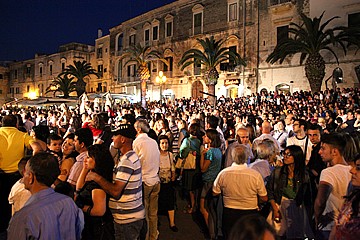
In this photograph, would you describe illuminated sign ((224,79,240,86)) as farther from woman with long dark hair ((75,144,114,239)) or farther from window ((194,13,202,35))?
woman with long dark hair ((75,144,114,239))

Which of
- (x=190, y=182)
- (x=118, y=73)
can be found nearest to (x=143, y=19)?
(x=118, y=73)

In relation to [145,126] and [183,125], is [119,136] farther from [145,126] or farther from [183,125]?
[183,125]

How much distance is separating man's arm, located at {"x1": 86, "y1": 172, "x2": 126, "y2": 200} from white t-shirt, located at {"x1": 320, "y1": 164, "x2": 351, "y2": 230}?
2.17m

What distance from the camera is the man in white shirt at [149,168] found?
4676 millimetres

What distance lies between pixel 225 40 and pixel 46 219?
2809 centimetres

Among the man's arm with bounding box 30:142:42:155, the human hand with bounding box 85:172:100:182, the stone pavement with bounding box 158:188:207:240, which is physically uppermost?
the man's arm with bounding box 30:142:42:155

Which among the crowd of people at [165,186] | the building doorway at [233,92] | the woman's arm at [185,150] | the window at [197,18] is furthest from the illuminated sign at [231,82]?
the woman's arm at [185,150]

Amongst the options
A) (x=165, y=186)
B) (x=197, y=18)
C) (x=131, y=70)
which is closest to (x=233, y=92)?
(x=197, y=18)

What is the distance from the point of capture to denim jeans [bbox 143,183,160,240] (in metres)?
4.85

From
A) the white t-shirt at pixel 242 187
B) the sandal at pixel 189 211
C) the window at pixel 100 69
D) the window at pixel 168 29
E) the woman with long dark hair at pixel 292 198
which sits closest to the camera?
the white t-shirt at pixel 242 187

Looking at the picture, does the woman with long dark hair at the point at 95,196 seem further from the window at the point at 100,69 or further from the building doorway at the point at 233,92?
the window at the point at 100,69

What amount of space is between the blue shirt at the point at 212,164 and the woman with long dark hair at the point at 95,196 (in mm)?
2411

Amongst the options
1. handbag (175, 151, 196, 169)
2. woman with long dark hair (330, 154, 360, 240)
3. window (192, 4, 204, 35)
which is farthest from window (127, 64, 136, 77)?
woman with long dark hair (330, 154, 360, 240)

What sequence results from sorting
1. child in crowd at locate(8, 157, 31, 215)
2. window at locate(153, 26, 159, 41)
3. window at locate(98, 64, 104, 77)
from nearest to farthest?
1. child in crowd at locate(8, 157, 31, 215)
2. window at locate(153, 26, 159, 41)
3. window at locate(98, 64, 104, 77)
